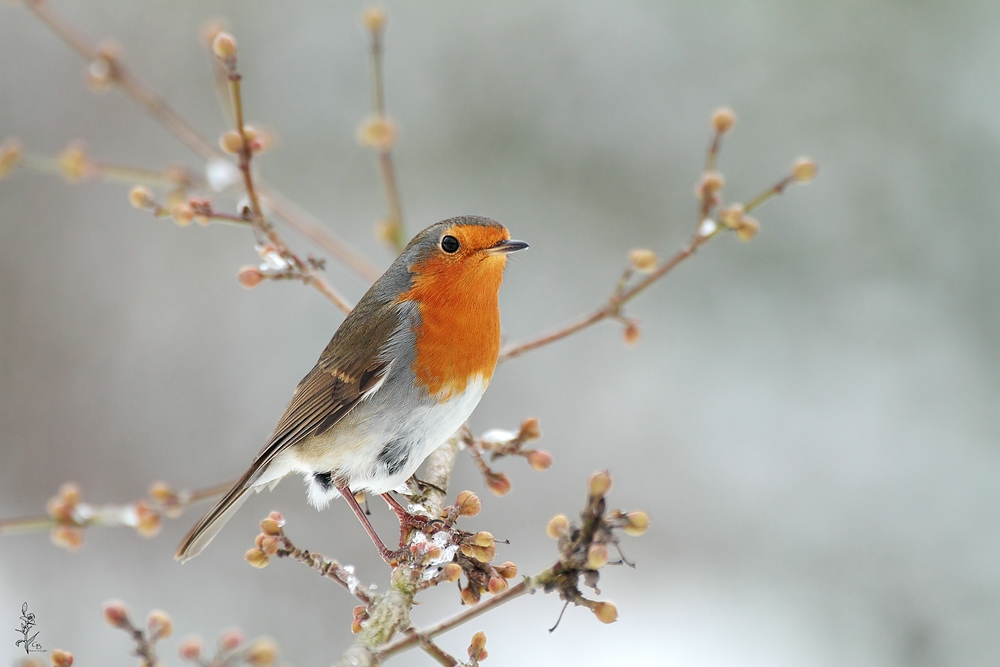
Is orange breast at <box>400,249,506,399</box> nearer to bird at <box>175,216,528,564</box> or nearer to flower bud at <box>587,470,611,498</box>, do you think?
bird at <box>175,216,528,564</box>

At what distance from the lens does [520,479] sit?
5020 millimetres

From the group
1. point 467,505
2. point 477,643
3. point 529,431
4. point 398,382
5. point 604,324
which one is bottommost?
point 477,643

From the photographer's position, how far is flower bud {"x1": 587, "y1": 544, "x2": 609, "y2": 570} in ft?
4.03

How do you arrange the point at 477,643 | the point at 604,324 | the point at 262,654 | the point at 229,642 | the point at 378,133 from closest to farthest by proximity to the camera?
the point at 262,654
the point at 229,642
the point at 477,643
the point at 378,133
the point at 604,324

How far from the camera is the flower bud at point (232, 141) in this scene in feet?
6.45

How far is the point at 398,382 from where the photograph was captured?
2496 mm

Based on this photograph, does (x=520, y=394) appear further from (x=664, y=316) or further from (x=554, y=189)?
(x=554, y=189)

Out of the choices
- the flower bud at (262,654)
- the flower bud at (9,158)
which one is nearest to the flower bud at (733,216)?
the flower bud at (262,654)

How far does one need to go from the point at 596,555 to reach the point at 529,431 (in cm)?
105

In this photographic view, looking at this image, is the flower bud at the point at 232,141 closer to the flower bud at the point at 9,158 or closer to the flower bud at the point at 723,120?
the flower bud at the point at 9,158

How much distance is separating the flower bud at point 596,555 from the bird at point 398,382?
1.17 m

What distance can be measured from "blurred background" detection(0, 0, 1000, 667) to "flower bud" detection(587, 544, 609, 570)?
3.10 metres

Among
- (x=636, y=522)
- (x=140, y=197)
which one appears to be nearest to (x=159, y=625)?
(x=636, y=522)

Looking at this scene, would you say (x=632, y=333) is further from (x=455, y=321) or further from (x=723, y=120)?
(x=723, y=120)
